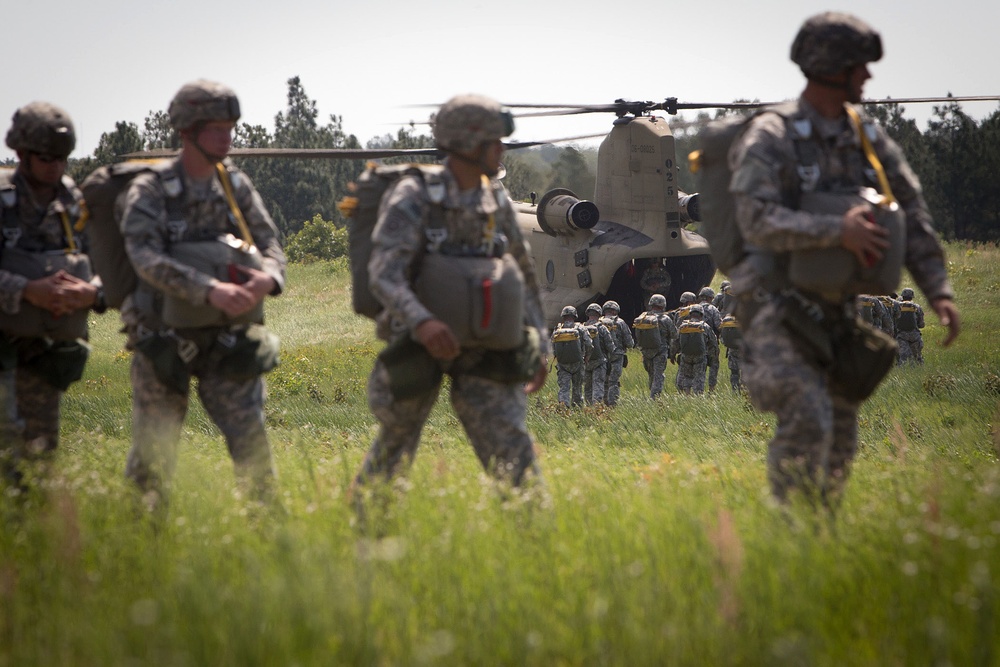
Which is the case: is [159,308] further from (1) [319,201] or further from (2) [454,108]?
(1) [319,201]

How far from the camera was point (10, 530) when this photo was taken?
4395 mm

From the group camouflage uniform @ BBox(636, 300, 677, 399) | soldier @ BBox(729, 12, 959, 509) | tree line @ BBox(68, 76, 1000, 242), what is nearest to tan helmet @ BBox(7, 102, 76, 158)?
soldier @ BBox(729, 12, 959, 509)

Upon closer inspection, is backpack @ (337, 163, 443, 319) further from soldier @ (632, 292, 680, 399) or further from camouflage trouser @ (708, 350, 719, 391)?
camouflage trouser @ (708, 350, 719, 391)

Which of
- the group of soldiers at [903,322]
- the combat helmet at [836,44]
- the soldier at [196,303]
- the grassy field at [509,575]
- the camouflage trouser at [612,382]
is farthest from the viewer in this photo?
the group of soldiers at [903,322]

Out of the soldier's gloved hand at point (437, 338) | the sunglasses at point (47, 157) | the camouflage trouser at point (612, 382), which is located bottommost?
the camouflage trouser at point (612, 382)

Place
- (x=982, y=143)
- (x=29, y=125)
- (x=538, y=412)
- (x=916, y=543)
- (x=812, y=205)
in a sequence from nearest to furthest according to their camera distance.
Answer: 1. (x=916, y=543)
2. (x=812, y=205)
3. (x=29, y=125)
4. (x=538, y=412)
5. (x=982, y=143)

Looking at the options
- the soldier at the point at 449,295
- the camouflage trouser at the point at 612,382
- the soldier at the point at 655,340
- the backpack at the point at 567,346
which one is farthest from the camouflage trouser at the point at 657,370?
the soldier at the point at 449,295

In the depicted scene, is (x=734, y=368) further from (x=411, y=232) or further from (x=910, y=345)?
(x=411, y=232)

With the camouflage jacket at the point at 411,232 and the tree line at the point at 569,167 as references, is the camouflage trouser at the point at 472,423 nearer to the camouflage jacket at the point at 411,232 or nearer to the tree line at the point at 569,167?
the camouflage jacket at the point at 411,232

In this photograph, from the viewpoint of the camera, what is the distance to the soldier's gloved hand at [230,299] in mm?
4801

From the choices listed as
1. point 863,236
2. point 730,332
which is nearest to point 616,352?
point 730,332

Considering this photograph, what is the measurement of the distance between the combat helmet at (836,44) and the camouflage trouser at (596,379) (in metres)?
12.7

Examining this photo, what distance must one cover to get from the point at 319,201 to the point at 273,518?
71543 mm

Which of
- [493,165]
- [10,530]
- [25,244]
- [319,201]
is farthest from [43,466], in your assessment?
[319,201]
